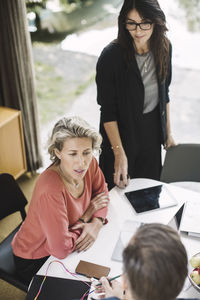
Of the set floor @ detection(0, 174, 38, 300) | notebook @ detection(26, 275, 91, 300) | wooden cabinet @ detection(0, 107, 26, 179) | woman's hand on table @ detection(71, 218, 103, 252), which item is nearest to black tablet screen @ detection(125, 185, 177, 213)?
woman's hand on table @ detection(71, 218, 103, 252)

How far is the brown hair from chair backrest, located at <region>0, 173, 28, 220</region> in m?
1.11

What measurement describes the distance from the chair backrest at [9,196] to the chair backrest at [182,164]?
→ 3.11 ft

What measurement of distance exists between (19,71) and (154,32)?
1.40 m

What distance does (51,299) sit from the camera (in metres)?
1.44

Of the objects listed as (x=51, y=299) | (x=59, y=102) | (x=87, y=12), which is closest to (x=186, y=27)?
(x=87, y=12)

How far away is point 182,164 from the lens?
2371mm

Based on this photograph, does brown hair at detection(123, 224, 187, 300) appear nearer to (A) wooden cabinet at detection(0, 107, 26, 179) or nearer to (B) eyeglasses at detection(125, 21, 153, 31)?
(B) eyeglasses at detection(125, 21, 153, 31)

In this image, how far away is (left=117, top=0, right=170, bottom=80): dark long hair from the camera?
1.92m

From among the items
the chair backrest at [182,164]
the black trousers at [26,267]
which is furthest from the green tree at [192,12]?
the black trousers at [26,267]

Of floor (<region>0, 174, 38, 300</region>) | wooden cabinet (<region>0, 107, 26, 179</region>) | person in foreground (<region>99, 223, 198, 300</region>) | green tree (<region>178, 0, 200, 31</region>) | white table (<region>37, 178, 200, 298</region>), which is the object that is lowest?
floor (<region>0, 174, 38, 300</region>)

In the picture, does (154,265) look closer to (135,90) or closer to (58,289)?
(58,289)

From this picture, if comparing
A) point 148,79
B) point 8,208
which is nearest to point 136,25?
point 148,79

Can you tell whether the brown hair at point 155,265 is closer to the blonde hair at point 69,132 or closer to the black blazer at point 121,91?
the blonde hair at point 69,132

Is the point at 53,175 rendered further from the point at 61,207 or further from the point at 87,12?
the point at 87,12
